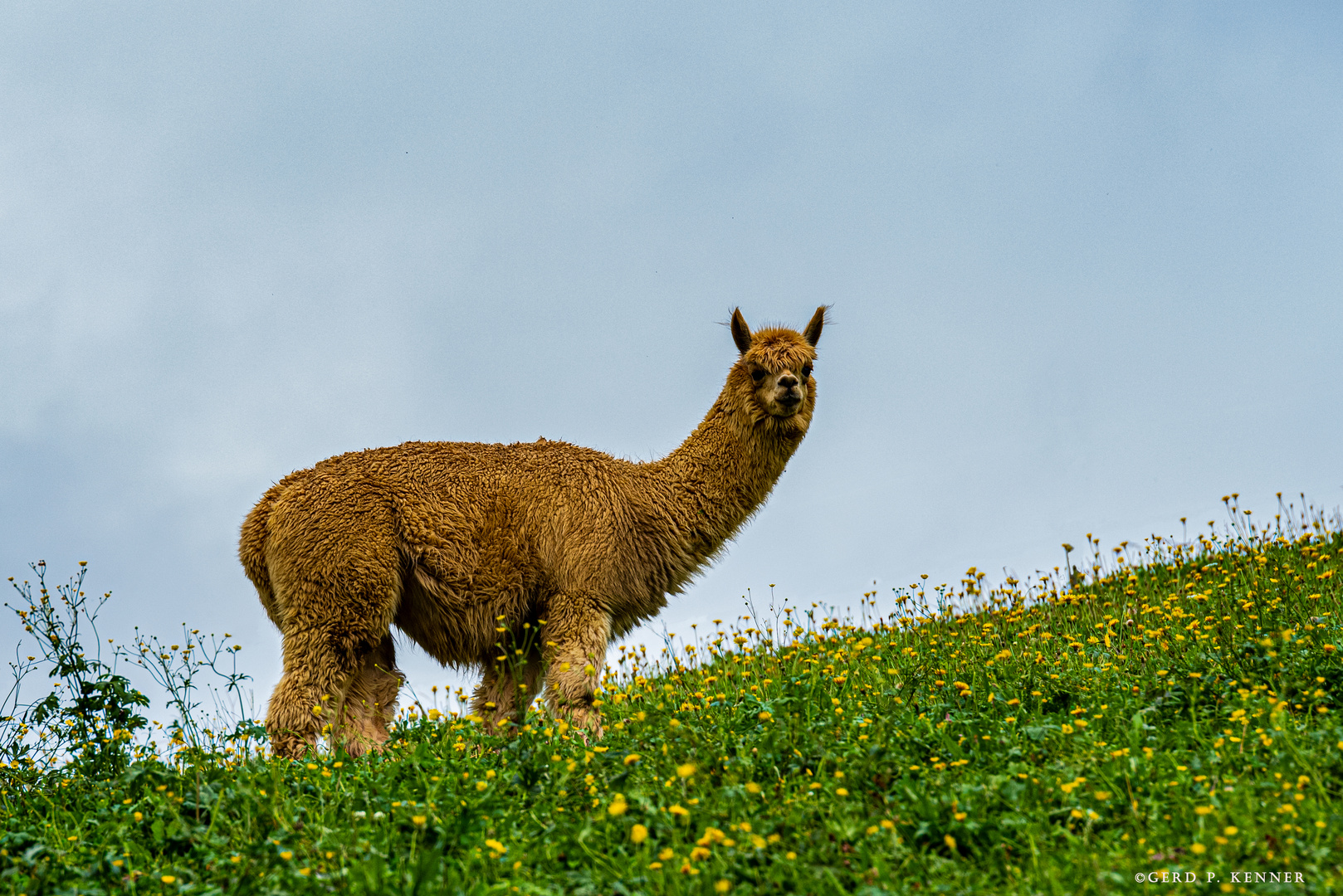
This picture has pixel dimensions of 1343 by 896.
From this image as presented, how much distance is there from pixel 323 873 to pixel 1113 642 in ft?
17.4

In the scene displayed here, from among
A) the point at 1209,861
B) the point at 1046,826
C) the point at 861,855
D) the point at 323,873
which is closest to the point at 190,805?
the point at 323,873

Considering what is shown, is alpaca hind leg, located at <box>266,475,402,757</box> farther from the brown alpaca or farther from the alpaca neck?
the alpaca neck

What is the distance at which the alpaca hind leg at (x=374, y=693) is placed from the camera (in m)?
7.19

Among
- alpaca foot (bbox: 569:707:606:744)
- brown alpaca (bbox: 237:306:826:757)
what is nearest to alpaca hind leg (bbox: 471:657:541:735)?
brown alpaca (bbox: 237:306:826:757)

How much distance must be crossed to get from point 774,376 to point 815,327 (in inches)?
34.2

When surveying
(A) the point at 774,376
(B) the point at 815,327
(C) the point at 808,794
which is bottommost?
(C) the point at 808,794

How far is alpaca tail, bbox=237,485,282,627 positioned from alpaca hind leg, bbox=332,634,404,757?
0.83 metres

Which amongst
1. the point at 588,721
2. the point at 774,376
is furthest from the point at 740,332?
the point at 588,721

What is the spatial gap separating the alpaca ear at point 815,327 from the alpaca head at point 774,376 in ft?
0.63

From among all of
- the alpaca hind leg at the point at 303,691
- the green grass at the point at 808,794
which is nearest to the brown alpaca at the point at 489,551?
the alpaca hind leg at the point at 303,691

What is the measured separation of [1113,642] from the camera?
7102 mm

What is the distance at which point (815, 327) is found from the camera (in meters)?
8.81

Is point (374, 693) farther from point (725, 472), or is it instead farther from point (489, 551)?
point (725, 472)

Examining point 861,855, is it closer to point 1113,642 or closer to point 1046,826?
point 1046,826
